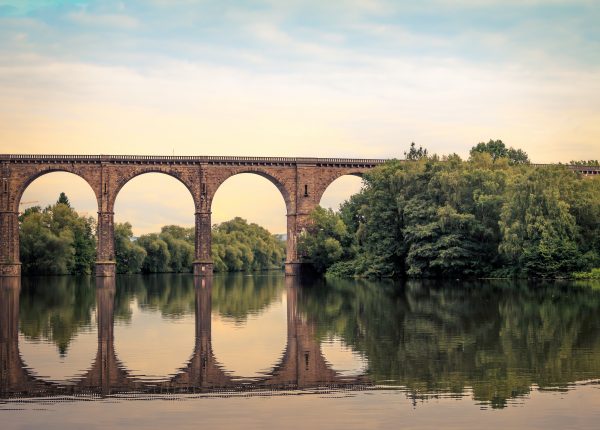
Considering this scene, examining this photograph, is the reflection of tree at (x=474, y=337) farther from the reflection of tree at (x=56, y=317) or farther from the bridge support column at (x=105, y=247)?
the bridge support column at (x=105, y=247)

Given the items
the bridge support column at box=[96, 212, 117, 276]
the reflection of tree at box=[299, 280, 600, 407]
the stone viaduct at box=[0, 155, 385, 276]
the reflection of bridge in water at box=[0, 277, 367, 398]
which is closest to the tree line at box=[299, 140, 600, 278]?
the stone viaduct at box=[0, 155, 385, 276]

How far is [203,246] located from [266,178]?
22.0 ft

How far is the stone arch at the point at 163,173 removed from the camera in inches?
2468

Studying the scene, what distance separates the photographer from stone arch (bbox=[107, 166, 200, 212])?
6269 centimetres

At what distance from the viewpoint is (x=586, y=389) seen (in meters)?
12.1

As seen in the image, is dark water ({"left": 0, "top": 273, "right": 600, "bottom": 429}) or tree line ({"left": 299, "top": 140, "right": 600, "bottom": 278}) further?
tree line ({"left": 299, "top": 140, "right": 600, "bottom": 278})

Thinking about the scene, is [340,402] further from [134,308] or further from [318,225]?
[318,225]

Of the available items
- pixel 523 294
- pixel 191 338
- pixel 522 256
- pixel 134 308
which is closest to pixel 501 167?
pixel 522 256

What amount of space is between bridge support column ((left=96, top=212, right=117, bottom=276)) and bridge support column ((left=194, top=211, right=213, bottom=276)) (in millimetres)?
5698

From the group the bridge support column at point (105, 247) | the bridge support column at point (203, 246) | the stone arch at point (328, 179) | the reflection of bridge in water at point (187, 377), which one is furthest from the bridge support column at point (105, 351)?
the stone arch at point (328, 179)

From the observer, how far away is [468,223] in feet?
165

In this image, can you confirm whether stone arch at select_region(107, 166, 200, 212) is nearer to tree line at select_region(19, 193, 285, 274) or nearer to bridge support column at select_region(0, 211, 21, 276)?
bridge support column at select_region(0, 211, 21, 276)

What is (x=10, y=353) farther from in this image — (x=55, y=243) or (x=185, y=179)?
(x=55, y=243)

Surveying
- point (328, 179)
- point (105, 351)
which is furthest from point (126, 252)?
point (105, 351)
